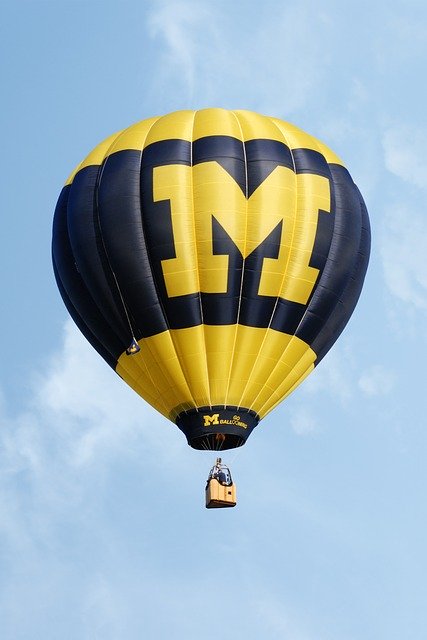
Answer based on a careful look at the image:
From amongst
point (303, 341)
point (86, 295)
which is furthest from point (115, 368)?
point (303, 341)

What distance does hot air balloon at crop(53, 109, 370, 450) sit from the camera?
1248 inches

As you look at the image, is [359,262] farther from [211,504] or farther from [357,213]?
[211,504]

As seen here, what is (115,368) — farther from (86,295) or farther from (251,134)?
(251,134)

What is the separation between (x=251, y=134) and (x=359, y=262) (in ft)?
10.6

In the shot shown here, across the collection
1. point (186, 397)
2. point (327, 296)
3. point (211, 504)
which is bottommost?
point (211, 504)

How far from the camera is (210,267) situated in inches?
1247

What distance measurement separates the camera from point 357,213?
111 feet

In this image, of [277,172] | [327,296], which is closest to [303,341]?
[327,296]

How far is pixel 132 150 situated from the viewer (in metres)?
33.0

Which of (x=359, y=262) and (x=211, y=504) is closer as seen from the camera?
(x=211, y=504)

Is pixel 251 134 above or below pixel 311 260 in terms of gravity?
above

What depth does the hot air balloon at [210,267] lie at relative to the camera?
31703mm

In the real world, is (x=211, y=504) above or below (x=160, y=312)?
below

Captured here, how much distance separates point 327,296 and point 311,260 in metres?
0.86
